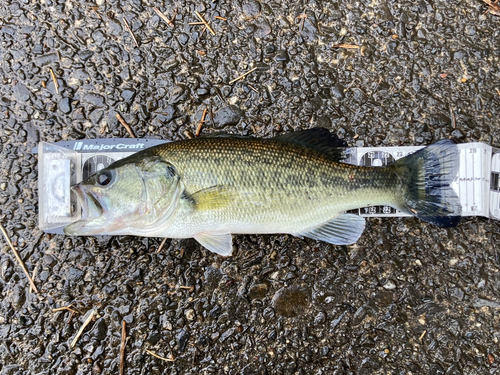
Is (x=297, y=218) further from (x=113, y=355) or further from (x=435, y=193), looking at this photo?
(x=113, y=355)

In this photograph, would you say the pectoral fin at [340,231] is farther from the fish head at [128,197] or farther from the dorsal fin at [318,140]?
the fish head at [128,197]

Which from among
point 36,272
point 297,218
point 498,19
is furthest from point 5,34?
point 498,19

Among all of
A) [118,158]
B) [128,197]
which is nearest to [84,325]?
[128,197]

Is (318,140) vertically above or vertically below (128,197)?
above

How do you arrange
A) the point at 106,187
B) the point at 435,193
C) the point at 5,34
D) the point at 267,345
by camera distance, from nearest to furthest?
the point at 106,187, the point at 435,193, the point at 267,345, the point at 5,34

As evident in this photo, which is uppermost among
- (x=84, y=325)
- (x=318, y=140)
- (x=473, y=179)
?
(x=318, y=140)

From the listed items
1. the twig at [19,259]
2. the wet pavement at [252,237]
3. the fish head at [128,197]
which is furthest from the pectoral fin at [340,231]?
the twig at [19,259]

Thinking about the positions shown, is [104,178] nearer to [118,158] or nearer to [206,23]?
[118,158]
